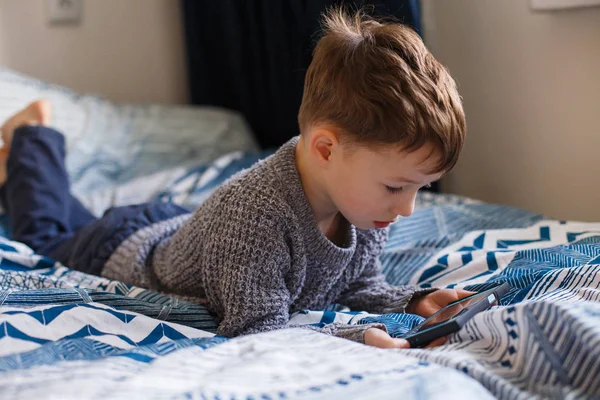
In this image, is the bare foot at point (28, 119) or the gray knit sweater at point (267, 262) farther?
the bare foot at point (28, 119)

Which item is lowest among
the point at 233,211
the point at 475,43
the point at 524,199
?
the point at 524,199

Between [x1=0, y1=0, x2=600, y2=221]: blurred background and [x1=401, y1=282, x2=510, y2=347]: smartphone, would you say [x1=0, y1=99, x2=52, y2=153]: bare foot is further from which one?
[x1=401, y1=282, x2=510, y2=347]: smartphone

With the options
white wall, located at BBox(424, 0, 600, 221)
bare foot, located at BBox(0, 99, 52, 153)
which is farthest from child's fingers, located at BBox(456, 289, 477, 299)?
bare foot, located at BBox(0, 99, 52, 153)

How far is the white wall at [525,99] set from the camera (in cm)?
136

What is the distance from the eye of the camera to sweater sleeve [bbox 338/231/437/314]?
1044mm

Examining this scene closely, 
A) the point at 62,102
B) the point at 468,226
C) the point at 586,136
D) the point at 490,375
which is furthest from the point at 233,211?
the point at 62,102

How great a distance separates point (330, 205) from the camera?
1.01 m

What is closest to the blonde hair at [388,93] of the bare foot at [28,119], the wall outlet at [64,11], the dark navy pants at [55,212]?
the dark navy pants at [55,212]

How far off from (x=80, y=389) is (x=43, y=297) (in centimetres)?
34

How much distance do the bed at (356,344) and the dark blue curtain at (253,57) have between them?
2.17 ft

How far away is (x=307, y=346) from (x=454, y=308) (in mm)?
240

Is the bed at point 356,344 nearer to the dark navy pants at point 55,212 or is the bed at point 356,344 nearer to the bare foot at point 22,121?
the dark navy pants at point 55,212

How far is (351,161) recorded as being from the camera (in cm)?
92

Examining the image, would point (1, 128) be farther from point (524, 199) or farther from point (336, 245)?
point (524, 199)
